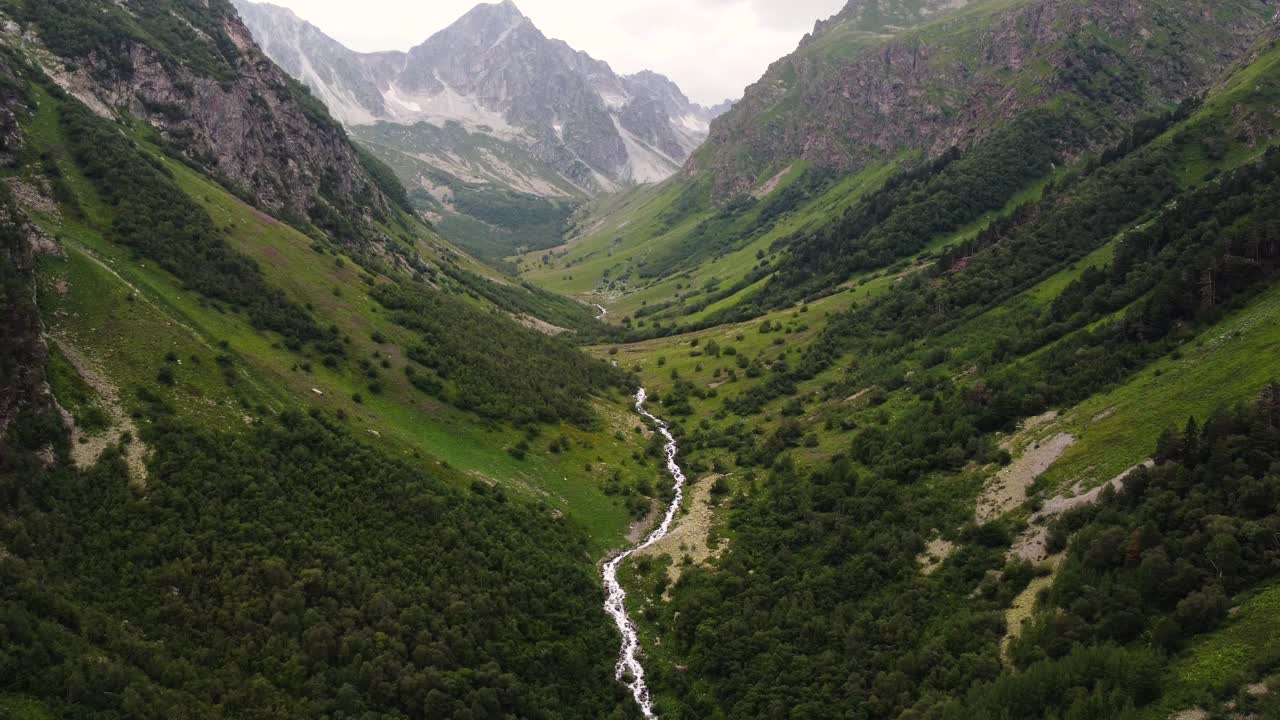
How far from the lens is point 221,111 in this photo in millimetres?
164500

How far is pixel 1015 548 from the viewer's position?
200 feet

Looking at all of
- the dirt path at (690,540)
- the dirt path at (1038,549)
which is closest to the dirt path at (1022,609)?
the dirt path at (1038,549)

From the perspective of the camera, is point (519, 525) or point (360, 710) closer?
point (360, 710)

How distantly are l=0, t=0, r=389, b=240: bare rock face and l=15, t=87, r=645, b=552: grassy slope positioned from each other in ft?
63.7

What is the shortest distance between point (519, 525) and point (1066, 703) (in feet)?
185

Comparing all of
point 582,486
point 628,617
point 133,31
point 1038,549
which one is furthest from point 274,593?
point 133,31

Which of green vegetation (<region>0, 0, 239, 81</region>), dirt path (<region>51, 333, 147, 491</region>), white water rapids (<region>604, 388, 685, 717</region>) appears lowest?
white water rapids (<region>604, 388, 685, 717</region>)

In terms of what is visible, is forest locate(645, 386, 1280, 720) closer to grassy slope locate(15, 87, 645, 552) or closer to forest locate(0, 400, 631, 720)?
forest locate(0, 400, 631, 720)

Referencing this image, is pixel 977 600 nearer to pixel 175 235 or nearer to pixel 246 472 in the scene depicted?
pixel 246 472

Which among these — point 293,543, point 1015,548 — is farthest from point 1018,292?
point 293,543

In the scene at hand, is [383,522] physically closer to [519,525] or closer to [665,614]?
[519,525]

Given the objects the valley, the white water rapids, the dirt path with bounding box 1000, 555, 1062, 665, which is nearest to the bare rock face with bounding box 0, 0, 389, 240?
the valley

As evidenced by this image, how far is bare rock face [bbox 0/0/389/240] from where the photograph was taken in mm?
140125

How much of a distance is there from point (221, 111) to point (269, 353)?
106 metres
